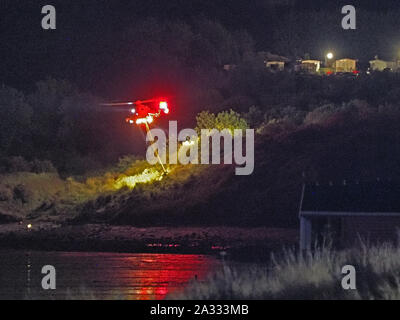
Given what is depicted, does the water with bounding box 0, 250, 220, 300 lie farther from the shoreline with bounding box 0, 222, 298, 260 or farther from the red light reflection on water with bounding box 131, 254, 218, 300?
the shoreline with bounding box 0, 222, 298, 260

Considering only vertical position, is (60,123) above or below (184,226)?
above

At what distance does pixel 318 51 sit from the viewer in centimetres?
10288

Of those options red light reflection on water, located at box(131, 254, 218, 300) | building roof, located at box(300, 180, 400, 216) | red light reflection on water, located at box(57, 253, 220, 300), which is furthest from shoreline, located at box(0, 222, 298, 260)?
building roof, located at box(300, 180, 400, 216)

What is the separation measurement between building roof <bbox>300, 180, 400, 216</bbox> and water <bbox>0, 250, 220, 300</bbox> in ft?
14.6

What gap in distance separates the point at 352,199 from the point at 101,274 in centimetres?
1048

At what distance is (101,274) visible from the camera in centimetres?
3206

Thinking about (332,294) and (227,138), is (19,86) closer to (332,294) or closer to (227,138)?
(227,138)

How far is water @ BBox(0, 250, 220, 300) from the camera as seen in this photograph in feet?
86.8

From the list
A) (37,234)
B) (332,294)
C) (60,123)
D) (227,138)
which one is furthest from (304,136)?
(332,294)

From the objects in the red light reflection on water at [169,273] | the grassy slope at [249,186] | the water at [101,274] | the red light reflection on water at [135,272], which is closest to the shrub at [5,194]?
the grassy slope at [249,186]

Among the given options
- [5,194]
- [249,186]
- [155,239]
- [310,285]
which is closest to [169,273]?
[310,285]

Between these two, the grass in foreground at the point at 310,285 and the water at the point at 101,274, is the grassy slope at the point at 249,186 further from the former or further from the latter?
the grass in foreground at the point at 310,285

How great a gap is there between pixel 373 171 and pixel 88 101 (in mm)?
33749

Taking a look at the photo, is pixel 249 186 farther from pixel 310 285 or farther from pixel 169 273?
pixel 310 285
